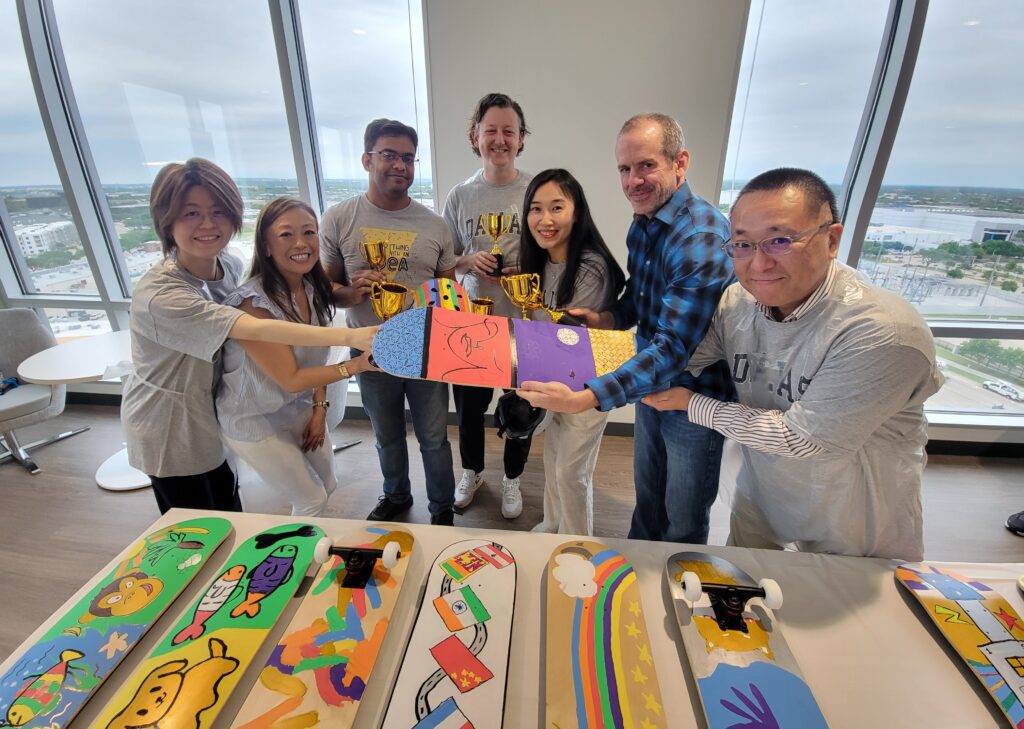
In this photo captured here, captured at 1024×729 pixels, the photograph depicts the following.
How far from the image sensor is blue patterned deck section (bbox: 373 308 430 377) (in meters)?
1.20

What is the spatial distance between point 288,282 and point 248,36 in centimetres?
264

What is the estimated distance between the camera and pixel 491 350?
126 cm

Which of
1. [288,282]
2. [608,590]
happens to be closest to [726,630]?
[608,590]

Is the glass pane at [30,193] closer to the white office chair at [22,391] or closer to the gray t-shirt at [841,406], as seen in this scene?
the white office chair at [22,391]

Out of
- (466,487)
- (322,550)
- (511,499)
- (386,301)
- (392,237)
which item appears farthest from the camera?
(466,487)

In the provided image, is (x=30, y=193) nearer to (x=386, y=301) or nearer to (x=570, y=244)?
(x=386, y=301)

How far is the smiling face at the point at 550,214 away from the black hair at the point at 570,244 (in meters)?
0.02

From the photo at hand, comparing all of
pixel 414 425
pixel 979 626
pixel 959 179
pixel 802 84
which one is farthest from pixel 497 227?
pixel 959 179

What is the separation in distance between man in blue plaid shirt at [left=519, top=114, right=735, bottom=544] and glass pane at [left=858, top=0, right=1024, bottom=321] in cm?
256

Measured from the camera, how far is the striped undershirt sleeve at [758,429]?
1.08 m

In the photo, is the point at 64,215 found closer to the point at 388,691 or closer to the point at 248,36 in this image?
the point at 248,36

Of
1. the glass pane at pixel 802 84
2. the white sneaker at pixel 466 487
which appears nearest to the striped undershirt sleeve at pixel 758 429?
the white sneaker at pixel 466 487

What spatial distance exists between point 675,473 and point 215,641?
141 centimetres

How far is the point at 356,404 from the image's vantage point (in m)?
3.73
